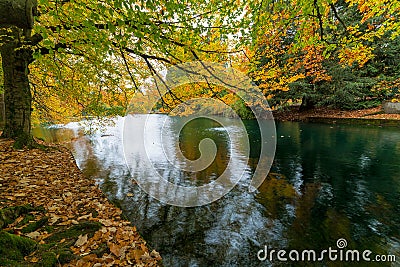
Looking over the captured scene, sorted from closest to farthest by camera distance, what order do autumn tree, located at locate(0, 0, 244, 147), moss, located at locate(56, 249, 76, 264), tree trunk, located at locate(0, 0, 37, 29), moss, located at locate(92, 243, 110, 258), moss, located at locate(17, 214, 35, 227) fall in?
tree trunk, located at locate(0, 0, 37, 29)
moss, located at locate(56, 249, 76, 264)
moss, located at locate(92, 243, 110, 258)
moss, located at locate(17, 214, 35, 227)
autumn tree, located at locate(0, 0, 244, 147)

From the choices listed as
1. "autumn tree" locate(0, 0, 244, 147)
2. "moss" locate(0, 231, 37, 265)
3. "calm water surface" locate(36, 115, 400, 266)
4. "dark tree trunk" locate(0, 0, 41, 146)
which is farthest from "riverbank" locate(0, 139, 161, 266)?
"autumn tree" locate(0, 0, 244, 147)

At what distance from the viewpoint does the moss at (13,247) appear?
89.8 inches

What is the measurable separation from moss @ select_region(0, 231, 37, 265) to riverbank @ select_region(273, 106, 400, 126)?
2482 cm

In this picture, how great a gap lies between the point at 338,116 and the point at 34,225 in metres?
28.0

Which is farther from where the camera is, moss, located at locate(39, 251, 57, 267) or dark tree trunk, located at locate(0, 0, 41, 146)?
dark tree trunk, located at locate(0, 0, 41, 146)

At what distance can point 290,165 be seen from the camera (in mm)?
9703

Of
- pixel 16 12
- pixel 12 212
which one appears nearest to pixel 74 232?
pixel 12 212

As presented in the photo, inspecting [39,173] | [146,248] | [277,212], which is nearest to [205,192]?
[277,212]

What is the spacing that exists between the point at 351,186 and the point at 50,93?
1376 cm

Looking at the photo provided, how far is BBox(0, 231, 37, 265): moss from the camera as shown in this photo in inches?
89.8

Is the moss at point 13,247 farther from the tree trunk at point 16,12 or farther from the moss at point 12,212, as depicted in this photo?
the tree trunk at point 16,12

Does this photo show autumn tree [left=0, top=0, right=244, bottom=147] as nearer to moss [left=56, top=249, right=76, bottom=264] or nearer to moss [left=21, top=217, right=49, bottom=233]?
moss [left=21, top=217, right=49, bottom=233]

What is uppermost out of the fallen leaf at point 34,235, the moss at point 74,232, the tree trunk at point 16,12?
the tree trunk at point 16,12

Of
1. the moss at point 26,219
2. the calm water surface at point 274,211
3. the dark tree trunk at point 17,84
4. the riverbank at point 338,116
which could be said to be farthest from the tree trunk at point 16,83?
the riverbank at point 338,116
